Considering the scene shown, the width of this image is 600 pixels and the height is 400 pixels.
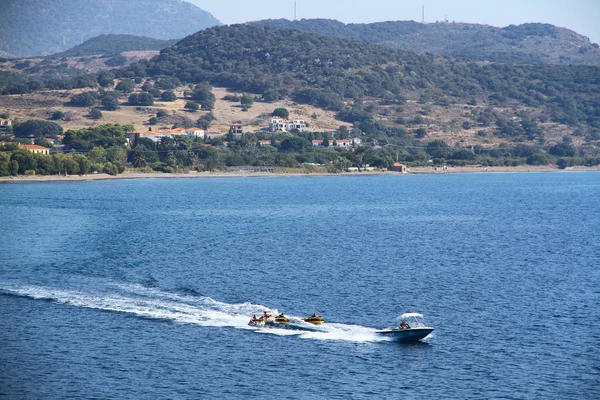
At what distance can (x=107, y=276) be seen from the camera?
216 feet

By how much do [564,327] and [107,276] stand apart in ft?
109

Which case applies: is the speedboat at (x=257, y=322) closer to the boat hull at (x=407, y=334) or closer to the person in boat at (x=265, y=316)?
the person in boat at (x=265, y=316)

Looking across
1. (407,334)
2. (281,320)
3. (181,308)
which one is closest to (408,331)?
(407,334)

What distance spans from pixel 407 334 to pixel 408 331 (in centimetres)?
22

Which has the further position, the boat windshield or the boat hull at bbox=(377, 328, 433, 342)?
the boat windshield

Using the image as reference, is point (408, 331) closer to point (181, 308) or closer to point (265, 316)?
point (265, 316)

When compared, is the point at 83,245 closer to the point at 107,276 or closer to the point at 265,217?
the point at 107,276

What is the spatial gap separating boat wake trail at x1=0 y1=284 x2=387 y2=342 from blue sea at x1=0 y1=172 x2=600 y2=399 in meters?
0.14

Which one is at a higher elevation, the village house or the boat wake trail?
the village house

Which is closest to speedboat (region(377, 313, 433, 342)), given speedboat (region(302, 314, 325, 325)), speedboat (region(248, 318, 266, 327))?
speedboat (region(302, 314, 325, 325))

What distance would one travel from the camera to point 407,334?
156 feet

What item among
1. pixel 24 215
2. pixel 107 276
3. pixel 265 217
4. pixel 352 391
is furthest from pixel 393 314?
pixel 24 215

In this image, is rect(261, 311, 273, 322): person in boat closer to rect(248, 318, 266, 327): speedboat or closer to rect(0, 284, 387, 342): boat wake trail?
rect(248, 318, 266, 327): speedboat

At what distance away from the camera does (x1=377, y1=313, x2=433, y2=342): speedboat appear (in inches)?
1866
